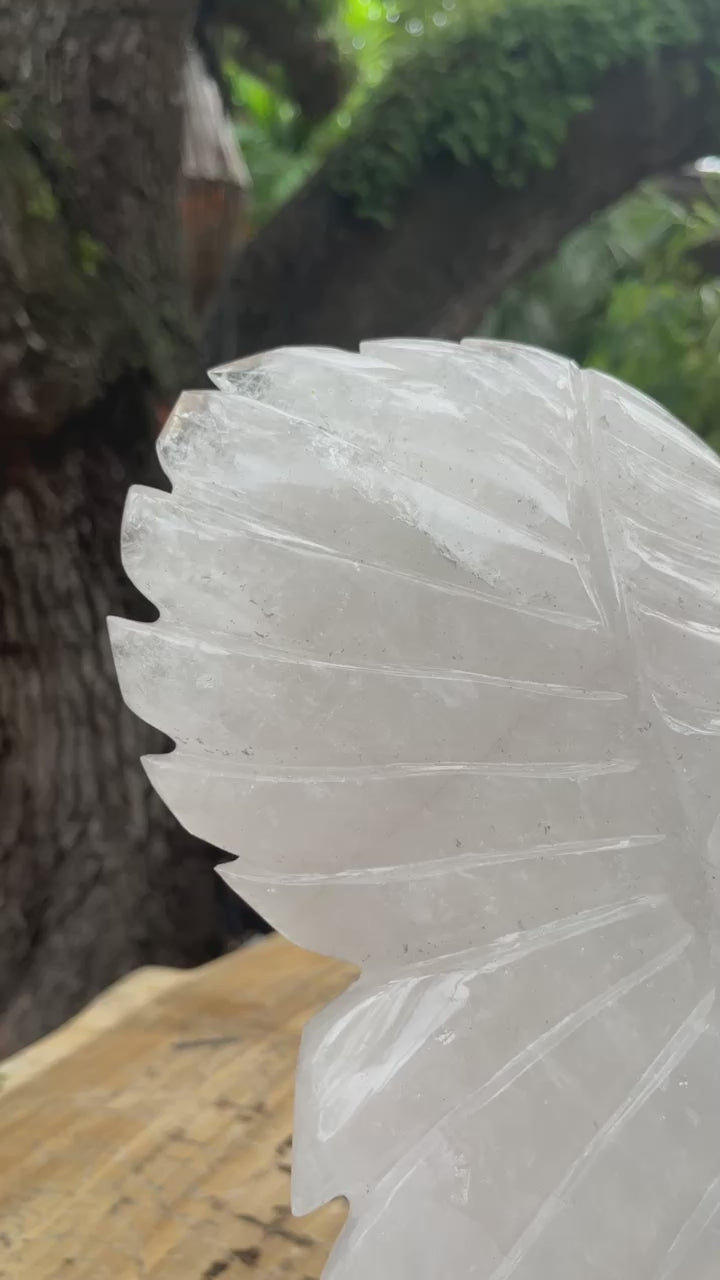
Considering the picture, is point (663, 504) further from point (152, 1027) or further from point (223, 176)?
point (223, 176)

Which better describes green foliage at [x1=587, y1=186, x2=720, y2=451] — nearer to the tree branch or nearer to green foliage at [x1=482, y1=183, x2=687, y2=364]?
green foliage at [x1=482, y1=183, x2=687, y2=364]

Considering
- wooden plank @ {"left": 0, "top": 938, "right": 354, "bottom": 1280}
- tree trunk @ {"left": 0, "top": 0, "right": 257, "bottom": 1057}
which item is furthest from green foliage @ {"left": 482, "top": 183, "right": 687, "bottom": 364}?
wooden plank @ {"left": 0, "top": 938, "right": 354, "bottom": 1280}

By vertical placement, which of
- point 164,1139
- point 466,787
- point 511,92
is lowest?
point 164,1139

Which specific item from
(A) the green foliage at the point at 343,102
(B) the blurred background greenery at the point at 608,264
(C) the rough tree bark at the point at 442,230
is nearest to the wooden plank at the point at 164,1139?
(C) the rough tree bark at the point at 442,230

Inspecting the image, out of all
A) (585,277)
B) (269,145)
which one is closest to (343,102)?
(269,145)

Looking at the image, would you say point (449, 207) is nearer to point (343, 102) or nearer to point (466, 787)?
point (343, 102)

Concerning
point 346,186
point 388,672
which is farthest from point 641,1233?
point 346,186
